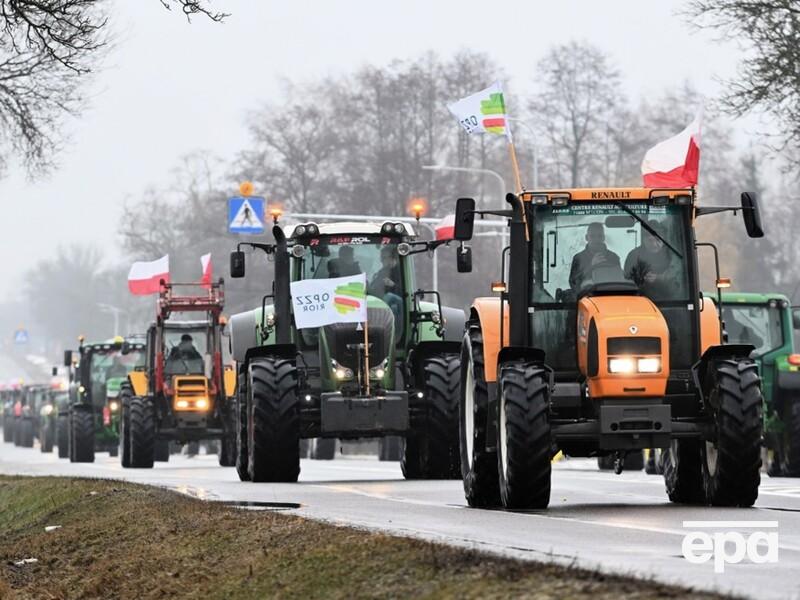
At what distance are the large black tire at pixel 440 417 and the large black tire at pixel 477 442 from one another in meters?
6.30

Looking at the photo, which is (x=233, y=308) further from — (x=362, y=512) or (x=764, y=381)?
(x=362, y=512)

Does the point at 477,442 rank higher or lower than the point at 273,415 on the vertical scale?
lower

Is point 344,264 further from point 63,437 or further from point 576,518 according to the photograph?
point 63,437

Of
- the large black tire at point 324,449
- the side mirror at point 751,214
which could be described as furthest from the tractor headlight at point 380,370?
the large black tire at point 324,449

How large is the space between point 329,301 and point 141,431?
1334 cm

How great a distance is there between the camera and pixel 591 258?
18625 mm

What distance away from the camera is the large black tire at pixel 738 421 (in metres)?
17.6

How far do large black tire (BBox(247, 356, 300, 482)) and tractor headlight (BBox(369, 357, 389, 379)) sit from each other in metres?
1.39

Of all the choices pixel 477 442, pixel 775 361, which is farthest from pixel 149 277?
pixel 477 442

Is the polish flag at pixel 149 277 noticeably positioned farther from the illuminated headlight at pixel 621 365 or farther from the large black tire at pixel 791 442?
the illuminated headlight at pixel 621 365

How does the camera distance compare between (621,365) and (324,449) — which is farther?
(324,449)

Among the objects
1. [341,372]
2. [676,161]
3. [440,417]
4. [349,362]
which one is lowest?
[440,417]

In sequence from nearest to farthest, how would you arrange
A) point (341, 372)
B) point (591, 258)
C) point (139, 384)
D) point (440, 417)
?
point (591, 258), point (440, 417), point (341, 372), point (139, 384)

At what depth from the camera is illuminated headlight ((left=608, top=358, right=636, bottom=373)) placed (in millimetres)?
17672
